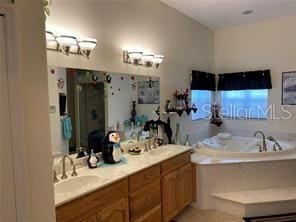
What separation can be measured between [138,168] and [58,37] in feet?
4.39

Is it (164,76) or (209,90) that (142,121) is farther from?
(209,90)

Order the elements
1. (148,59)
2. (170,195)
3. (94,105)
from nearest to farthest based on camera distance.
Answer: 1. (94,105)
2. (170,195)
3. (148,59)

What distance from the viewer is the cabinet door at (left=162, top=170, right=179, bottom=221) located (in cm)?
259

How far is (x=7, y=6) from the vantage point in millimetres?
1002

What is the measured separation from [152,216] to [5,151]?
5.76 feet

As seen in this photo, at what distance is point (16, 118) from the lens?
1.03 metres

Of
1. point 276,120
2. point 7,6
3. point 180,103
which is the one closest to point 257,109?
point 276,120

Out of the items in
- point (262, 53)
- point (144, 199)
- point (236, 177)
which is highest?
point (262, 53)

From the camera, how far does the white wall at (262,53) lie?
4242 mm

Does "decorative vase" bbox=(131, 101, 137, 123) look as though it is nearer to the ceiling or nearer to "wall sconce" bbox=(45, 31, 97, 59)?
"wall sconce" bbox=(45, 31, 97, 59)

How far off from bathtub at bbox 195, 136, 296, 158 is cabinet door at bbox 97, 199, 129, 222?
1.89m

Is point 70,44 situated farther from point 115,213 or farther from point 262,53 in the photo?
point 262,53

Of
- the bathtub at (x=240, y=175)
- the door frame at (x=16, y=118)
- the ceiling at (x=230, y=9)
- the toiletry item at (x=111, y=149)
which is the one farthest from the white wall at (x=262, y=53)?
the door frame at (x=16, y=118)

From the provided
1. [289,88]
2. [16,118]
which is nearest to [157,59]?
[16,118]
